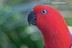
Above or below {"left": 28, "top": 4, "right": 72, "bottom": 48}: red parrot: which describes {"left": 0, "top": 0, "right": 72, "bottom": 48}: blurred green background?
below

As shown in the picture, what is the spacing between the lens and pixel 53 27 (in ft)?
3.37

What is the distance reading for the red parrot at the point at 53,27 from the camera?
1025mm

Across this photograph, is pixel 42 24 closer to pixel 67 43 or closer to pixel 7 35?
pixel 67 43

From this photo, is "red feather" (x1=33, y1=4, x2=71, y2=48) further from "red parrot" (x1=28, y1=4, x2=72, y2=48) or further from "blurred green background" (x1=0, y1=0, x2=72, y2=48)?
"blurred green background" (x1=0, y1=0, x2=72, y2=48)

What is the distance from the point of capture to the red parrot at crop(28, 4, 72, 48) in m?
1.03

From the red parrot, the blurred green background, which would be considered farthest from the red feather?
the blurred green background

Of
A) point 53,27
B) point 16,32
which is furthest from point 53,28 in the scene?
point 16,32

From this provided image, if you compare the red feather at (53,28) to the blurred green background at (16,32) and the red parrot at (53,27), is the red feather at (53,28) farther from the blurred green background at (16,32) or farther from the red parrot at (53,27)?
the blurred green background at (16,32)

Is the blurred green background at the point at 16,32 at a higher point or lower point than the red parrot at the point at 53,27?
lower

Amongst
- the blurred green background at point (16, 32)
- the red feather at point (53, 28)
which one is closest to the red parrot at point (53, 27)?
the red feather at point (53, 28)

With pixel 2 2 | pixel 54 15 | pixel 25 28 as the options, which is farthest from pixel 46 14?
pixel 2 2

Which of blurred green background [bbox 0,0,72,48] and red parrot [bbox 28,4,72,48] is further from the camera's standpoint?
blurred green background [bbox 0,0,72,48]

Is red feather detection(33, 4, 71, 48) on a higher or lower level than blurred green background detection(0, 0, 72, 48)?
higher

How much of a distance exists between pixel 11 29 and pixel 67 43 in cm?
46
